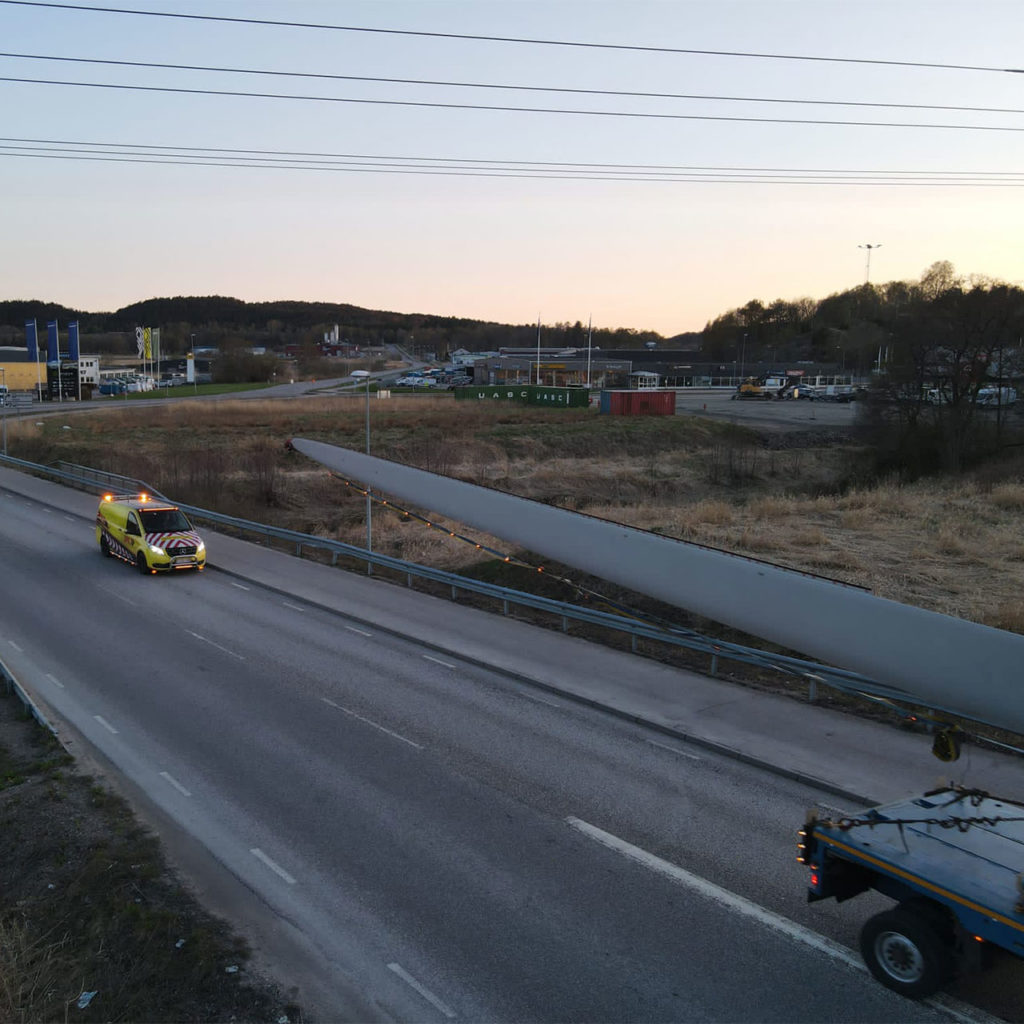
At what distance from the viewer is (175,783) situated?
12.6 m

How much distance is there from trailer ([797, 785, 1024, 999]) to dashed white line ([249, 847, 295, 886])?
18.1 feet

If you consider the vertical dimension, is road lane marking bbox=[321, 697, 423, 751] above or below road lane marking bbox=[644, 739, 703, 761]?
below

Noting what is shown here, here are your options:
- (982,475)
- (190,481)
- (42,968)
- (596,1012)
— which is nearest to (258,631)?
(42,968)

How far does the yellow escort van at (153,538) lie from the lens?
1009 inches

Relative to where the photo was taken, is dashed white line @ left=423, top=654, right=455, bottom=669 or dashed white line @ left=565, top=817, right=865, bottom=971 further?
dashed white line @ left=423, top=654, right=455, bottom=669

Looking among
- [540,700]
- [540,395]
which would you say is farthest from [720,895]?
[540,395]

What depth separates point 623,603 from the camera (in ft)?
73.6

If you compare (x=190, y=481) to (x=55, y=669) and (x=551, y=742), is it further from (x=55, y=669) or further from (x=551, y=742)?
(x=551, y=742)

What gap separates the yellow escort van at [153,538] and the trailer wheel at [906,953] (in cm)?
2182

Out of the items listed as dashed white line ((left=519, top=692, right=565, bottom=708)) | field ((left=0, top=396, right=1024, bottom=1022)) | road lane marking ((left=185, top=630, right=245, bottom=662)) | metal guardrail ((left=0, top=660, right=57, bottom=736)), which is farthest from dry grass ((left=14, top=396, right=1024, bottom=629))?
metal guardrail ((left=0, top=660, right=57, bottom=736))

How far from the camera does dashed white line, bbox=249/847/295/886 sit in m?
10.1

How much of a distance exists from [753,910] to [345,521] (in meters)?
29.4

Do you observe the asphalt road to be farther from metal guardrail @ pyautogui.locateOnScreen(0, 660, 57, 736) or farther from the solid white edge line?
metal guardrail @ pyautogui.locateOnScreen(0, 660, 57, 736)

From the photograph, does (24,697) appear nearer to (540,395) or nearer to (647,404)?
(647,404)
